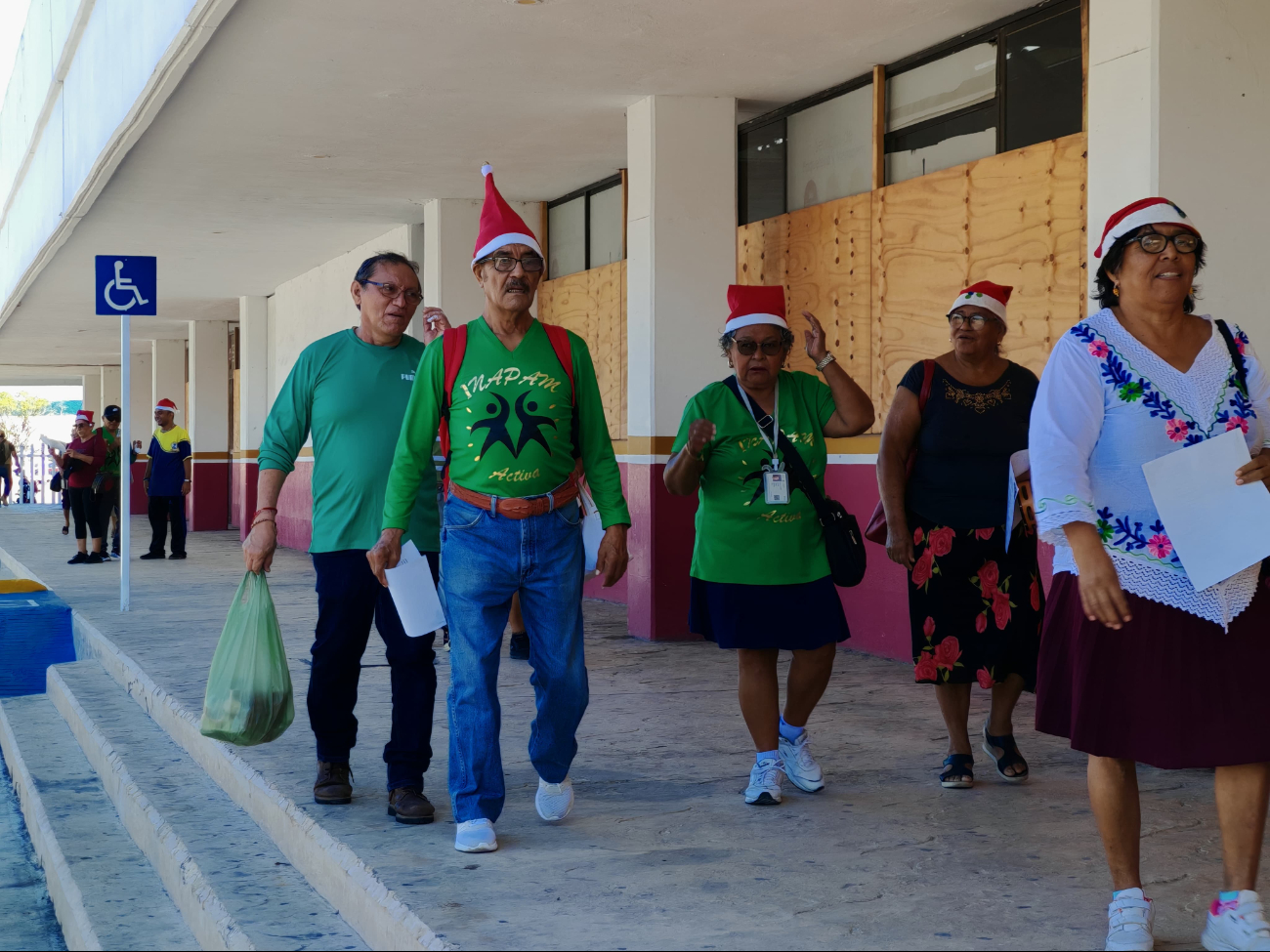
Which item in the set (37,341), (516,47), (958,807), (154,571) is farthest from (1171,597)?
(37,341)

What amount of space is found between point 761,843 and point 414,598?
50.3 inches

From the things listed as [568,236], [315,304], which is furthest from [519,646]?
[315,304]

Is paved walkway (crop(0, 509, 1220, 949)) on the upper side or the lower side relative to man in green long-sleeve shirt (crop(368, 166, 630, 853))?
lower

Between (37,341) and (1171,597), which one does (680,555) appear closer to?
(1171,597)

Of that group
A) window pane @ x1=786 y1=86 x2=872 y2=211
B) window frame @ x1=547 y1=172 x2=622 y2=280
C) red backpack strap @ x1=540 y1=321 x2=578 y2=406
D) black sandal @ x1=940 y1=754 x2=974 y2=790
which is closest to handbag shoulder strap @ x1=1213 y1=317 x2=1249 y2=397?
red backpack strap @ x1=540 y1=321 x2=578 y2=406

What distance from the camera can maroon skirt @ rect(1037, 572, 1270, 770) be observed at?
3.01 meters

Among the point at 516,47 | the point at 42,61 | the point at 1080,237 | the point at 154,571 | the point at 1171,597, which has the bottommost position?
the point at 154,571

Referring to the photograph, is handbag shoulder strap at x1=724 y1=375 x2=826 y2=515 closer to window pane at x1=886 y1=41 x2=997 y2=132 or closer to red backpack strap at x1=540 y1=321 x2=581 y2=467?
red backpack strap at x1=540 y1=321 x2=581 y2=467

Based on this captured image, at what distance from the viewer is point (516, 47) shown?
25.8 ft

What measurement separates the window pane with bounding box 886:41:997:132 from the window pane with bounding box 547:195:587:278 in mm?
4255

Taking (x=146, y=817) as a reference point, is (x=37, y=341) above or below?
above

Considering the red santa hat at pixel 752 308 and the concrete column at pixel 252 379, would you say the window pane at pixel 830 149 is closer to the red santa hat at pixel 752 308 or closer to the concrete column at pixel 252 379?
the red santa hat at pixel 752 308

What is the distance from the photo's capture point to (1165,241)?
10.2 ft

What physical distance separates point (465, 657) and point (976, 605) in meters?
1.89
